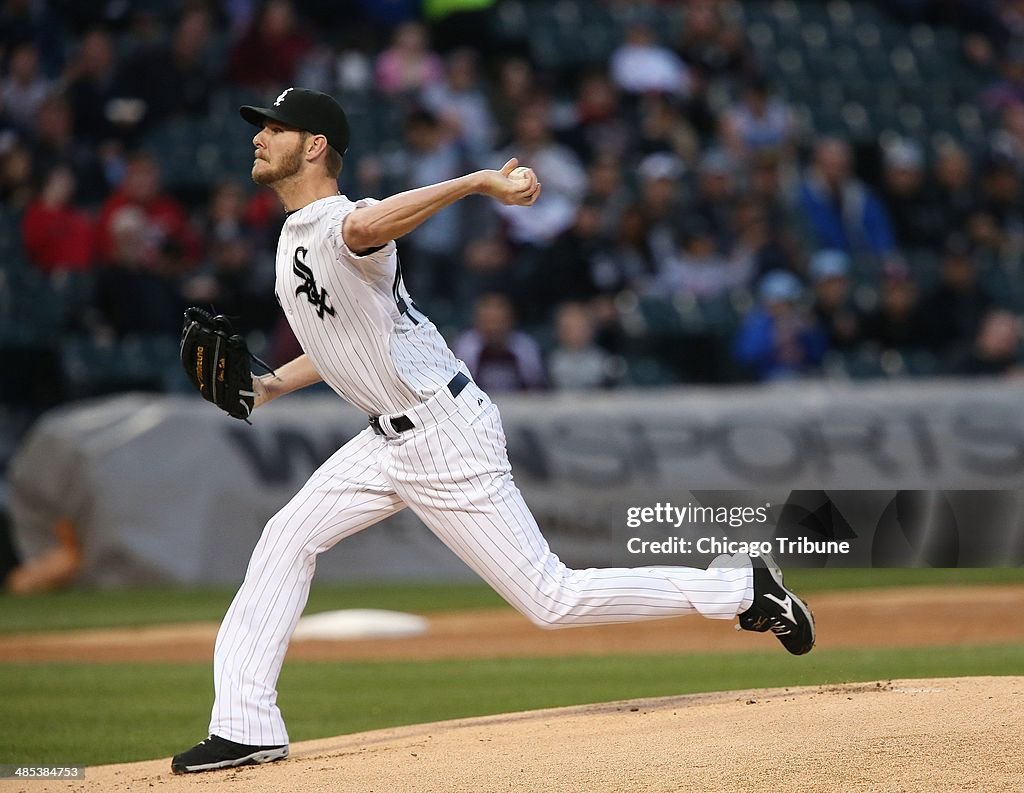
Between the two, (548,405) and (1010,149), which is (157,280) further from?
(1010,149)

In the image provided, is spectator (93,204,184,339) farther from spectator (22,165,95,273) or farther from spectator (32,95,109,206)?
spectator (32,95,109,206)

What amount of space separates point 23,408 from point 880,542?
6.27m

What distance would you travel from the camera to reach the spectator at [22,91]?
1265cm

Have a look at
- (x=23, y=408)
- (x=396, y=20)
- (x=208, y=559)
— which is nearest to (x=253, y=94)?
(x=396, y=20)

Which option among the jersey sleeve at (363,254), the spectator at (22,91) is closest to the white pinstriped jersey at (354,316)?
the jersey sleeve at (363,254)

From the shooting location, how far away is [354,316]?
455 centimetres

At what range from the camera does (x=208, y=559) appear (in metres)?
10.8

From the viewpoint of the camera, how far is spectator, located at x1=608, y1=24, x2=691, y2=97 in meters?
14.0

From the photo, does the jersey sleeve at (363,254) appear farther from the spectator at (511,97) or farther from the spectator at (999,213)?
the spectator at (999,213)

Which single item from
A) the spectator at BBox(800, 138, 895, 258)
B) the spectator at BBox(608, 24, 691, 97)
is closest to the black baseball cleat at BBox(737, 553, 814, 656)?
the spectator at BBox(800, 138, 895, 258)

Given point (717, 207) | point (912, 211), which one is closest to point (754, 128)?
point (717, 207)

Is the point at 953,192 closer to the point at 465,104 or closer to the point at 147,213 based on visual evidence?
the point at 465,104

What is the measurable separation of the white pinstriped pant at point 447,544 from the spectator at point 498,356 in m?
6.20

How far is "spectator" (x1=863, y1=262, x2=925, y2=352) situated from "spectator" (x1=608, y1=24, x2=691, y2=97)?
2.86 m
